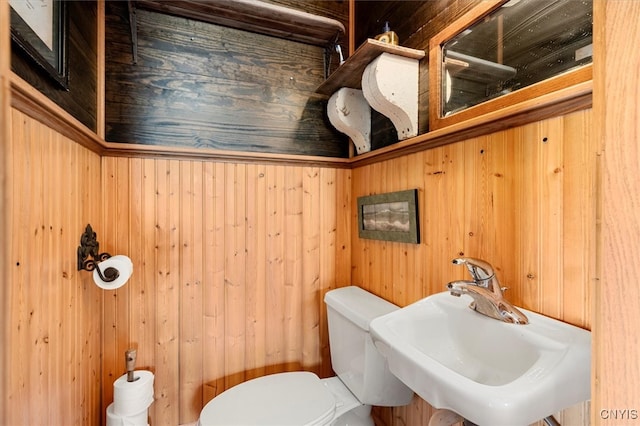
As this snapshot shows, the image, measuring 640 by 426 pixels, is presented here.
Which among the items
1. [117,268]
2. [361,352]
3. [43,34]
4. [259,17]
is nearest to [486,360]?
[361,352]

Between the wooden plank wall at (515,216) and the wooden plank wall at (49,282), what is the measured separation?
3.84 ft

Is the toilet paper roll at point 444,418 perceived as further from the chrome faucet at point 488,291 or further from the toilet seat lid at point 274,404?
the toilet seat lid at point 274,404

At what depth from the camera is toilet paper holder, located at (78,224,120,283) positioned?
1129mm

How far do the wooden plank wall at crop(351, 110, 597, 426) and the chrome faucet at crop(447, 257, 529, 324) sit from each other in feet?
0.31

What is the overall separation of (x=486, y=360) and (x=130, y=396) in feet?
4.44

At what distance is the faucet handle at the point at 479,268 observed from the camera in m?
0.83

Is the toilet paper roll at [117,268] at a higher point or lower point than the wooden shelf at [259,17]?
lower

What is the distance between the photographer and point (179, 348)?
58.2 inches

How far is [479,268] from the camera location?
840mm

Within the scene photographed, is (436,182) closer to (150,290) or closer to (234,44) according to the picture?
(234,44)

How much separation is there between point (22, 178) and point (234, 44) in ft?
3.80

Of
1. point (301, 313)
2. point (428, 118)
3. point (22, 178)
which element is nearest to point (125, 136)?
point (22, 178)

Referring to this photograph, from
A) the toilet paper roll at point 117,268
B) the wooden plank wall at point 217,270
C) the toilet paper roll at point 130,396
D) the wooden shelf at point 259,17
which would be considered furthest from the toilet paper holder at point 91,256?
the wooden shelf at point 259,17

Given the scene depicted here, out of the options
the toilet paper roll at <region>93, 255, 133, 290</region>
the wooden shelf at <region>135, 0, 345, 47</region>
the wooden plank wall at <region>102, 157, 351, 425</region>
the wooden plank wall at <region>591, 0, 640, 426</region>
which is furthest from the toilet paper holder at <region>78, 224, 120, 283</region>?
the wooden plank wall at <region>591, 0, 640, 426</region>
